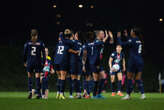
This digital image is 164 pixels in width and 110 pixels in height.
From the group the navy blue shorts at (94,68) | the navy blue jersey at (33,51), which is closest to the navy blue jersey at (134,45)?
the navy blue shorts at (94,68)

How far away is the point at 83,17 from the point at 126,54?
4.35 m

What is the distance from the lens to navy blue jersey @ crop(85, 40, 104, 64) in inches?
585

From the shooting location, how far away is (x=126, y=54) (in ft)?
106

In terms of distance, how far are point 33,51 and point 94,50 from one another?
2041 millimetres

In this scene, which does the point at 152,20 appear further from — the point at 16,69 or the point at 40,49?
the point at 40,49

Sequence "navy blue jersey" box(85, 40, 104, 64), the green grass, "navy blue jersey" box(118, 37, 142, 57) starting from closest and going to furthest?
the green grass → "navy blue jersey" box(118, 37, 142, 57) → "navy blue jersey" box(85, 40, 104, 64)

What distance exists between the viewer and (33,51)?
14172 mm

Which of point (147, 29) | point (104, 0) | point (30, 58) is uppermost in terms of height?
point (104, 0)

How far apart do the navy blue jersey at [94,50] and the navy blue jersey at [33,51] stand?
5.44ft

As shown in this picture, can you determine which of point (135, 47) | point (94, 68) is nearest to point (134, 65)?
point (135, 47)

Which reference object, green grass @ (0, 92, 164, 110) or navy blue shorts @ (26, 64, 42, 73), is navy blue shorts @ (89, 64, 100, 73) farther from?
green grass @ (0, 92, 164, 110)

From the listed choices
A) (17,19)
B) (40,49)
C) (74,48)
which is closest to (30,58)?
(40,49)

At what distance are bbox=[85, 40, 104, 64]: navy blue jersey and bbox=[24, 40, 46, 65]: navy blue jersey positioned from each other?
1.66 metres

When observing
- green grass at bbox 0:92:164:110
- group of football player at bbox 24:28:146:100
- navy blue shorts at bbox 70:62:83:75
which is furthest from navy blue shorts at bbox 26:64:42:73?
green grass at bbox 0:92:164:110
